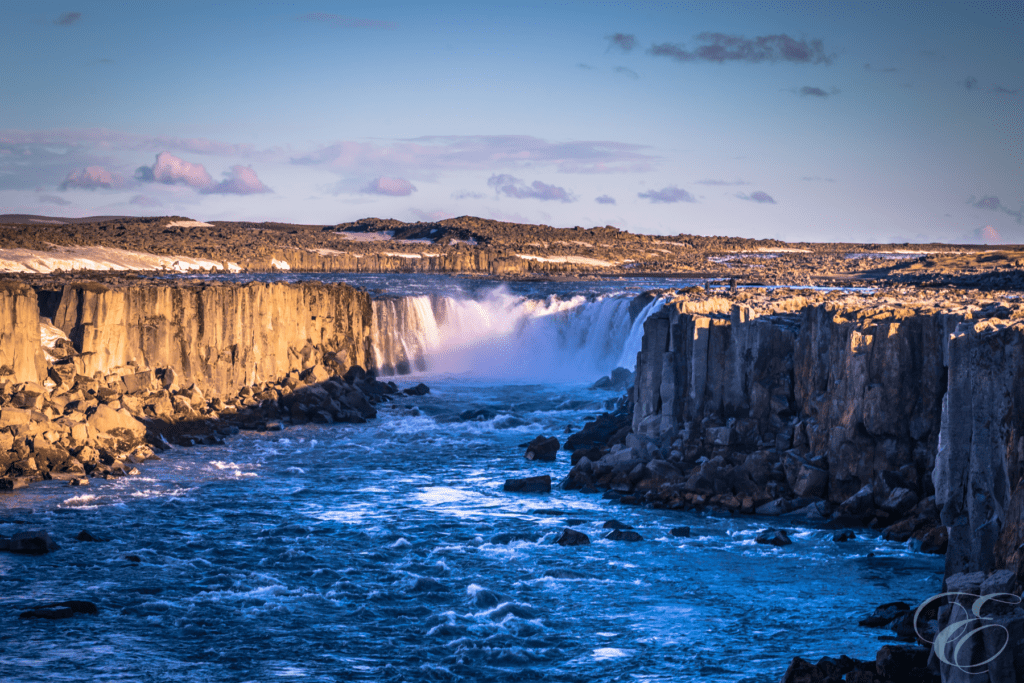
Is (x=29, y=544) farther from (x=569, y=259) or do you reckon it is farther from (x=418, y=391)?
(x=569, y=259)

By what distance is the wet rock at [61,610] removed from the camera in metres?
18.5

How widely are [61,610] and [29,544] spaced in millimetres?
4385

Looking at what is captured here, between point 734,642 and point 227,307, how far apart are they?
31439 millimetres

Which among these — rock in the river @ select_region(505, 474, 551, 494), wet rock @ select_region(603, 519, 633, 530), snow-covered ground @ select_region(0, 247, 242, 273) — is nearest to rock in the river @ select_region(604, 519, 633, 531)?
wet rock @ select_region(603, 519, 633, 530)

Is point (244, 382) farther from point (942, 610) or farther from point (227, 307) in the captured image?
point (942, 610)

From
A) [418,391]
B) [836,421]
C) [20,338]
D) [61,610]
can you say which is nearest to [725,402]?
[836,421]

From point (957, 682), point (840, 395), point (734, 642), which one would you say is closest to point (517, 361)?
point (840, 395)

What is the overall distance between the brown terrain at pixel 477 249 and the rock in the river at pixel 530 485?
75060mm

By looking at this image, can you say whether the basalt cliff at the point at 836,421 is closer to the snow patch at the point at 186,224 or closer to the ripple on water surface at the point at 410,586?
the ripple on water surface at the point at 410,586

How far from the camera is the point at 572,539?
76.6ft

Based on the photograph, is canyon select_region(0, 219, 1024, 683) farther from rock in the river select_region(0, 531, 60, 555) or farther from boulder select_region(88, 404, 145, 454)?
rock in the river select_region(0, 531, 60, 555)

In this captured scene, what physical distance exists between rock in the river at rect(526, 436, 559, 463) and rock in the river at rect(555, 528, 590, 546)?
34.1 ft

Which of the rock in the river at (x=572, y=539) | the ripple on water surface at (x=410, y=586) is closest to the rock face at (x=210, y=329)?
the ripple on water surface at (x=410, y=586)

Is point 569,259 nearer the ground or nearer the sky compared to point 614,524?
nearer the sky
